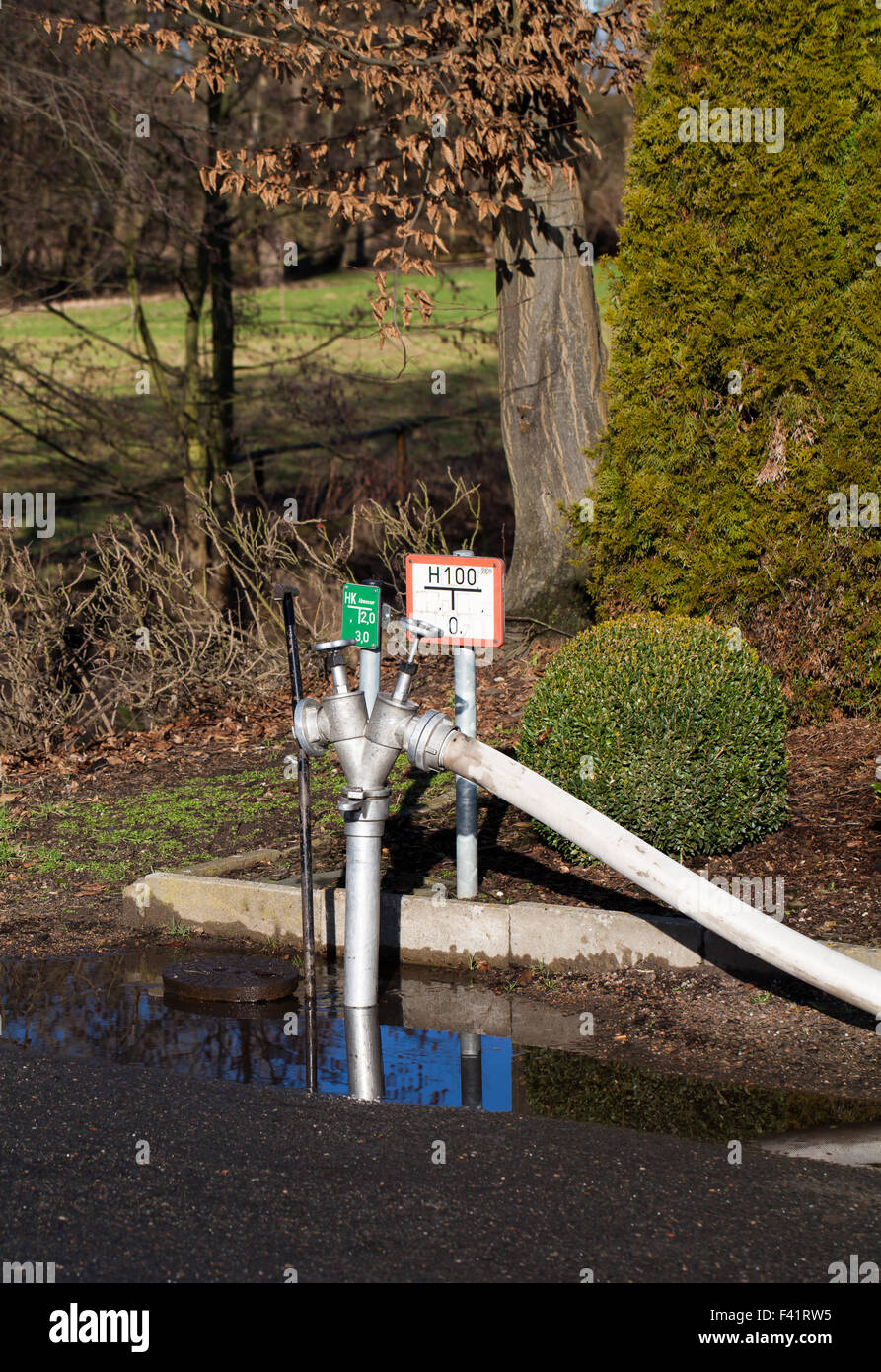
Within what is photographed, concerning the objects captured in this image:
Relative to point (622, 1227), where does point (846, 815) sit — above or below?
above

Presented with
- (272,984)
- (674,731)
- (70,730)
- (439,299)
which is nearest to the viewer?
(272,984)

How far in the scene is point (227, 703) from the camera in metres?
11.1

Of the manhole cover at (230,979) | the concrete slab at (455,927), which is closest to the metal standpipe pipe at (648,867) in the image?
the concrete slab at (455,927)

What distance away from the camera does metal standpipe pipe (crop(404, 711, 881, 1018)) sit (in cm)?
477

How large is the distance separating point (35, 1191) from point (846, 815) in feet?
14.7

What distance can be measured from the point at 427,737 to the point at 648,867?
0.90 metres

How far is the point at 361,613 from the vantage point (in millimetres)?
5727

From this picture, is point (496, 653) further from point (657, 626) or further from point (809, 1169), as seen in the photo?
point (809, 1169)

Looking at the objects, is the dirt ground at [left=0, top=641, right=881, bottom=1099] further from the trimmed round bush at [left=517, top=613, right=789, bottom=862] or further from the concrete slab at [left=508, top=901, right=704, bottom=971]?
the trimmed round bush at [left=517, top=613, right=789, bottom=862]

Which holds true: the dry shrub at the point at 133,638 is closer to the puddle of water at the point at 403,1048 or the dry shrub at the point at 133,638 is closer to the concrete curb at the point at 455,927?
the concrete curb at the point at 455,927

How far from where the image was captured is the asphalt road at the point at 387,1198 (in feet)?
11.8

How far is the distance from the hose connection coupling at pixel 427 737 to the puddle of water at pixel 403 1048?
108 centimetres
